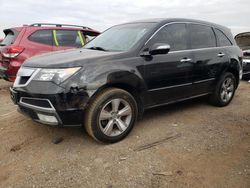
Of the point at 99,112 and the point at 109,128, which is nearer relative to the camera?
the point at 99,112

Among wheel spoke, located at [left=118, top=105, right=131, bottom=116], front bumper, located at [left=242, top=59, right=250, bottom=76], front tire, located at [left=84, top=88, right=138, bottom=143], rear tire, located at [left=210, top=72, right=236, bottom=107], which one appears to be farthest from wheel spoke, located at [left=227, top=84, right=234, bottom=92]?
front bumper, located at [left=242, top=59, right=250, bottom=76]

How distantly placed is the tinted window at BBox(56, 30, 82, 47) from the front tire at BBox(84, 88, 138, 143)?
3994 millimetres

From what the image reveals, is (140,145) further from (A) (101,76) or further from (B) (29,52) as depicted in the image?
(B) (29,52)

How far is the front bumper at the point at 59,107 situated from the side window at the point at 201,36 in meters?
2.38

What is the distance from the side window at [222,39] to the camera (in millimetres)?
5284

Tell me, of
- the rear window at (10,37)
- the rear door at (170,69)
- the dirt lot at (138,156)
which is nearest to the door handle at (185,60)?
the rear door at (170,69)

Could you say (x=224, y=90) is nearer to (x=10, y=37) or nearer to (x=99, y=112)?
(x=99, y=112)

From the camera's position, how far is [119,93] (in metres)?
3.57

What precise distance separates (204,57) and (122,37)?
153cm

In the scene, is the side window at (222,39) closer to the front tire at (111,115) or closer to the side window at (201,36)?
the side window at (201,36)

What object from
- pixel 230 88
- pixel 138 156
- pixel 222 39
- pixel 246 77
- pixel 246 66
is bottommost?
pixel 246 77

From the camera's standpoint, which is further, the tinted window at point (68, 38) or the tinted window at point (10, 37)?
the tinted window at point (68, 38)

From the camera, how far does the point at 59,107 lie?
324 centimetres

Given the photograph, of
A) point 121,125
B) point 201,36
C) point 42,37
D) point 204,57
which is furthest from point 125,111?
point 42,37
